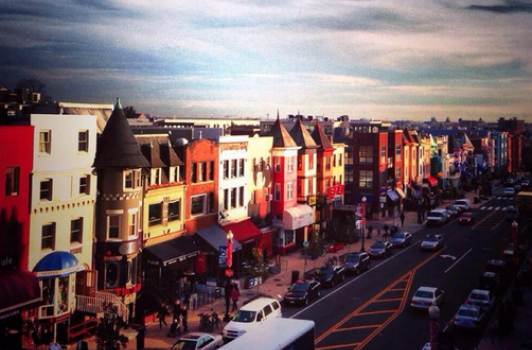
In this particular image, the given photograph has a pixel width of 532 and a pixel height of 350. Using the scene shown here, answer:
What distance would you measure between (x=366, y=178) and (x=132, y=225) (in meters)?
48.3

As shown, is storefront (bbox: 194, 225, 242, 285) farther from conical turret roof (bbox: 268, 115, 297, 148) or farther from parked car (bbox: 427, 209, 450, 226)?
parked car (bbox: 427, 209, 450, 226)

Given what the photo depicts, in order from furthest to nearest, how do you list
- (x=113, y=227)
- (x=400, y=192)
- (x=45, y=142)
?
(x=400, y=192)
(x=113, y=227)
(x=45, y=142)

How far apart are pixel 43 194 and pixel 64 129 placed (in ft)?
11.6

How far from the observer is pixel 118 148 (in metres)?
34.4

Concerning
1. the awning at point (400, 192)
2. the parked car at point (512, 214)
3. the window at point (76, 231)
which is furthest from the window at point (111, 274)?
the awning at point (400, 192)

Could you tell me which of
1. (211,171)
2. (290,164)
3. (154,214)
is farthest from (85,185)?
(290,164)

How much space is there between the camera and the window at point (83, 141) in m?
32.8

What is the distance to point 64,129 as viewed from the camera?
103ft

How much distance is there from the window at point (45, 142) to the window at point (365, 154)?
53.1 meters

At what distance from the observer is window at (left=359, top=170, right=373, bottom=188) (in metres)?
78.3

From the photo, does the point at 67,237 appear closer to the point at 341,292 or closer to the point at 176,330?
the point at 176,330

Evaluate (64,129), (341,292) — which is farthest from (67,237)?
(341,292)

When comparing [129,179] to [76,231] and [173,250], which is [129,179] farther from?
[173,250]

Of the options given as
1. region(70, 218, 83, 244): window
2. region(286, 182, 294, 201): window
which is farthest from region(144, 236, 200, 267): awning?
region(286, 182, 294, 201): window
